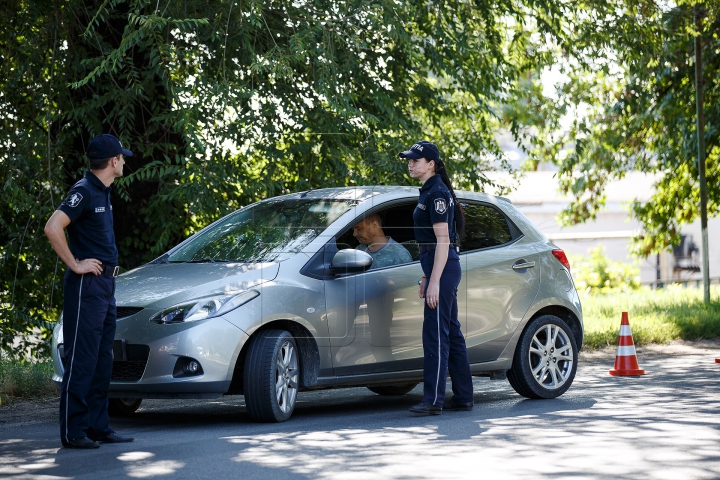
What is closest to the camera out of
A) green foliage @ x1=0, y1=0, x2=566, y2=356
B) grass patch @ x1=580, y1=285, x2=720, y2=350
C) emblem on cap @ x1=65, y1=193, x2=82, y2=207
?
emblem on cap @ x1=65, y1=193, x2=82, y2=207

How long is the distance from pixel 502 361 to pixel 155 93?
540cm

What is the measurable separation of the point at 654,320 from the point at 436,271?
8.64 m

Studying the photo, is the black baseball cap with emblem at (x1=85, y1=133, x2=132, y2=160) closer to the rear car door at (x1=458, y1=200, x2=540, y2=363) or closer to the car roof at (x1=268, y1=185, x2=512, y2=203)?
the car roof at (x1=268, y1=185, x2=512, y2=203)

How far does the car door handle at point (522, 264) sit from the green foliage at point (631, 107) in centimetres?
549

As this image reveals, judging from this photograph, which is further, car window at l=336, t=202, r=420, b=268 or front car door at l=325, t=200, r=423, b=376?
car window at l=336, t=202, r=420, b=268

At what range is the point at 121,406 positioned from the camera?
28.3 feet

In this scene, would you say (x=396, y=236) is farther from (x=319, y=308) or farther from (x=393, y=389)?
(x=393, y=389)

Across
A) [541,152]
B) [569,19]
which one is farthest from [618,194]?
[569,19]

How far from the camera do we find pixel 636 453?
632 centimetres

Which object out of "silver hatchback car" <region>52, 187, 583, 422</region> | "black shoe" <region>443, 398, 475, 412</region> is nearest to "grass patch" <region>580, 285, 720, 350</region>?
"silver hatchback car" <region>52, 187, 583, 422</region>

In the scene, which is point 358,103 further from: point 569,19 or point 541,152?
point 541,152

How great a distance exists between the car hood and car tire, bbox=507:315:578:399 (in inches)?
96.1

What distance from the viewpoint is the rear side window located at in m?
9.03

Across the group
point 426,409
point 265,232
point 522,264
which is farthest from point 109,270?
point 522,264
